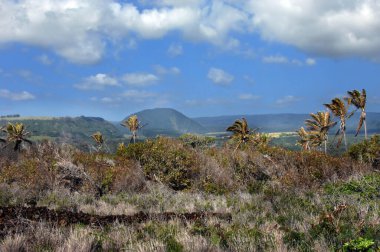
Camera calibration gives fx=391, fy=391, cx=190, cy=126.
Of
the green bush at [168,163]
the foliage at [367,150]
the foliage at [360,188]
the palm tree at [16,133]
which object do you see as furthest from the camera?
the palm tree at [16,133]

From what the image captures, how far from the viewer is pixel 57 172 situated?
17625mm

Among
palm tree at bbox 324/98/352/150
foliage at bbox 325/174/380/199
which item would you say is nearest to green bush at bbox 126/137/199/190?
foliage at bbox 325/174/380/199

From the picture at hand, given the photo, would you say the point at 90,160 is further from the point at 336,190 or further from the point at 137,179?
the point at 336,190

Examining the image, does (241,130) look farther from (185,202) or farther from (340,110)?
(185,202)

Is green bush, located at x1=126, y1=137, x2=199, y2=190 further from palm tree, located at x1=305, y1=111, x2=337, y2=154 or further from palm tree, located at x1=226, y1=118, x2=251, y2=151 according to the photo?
palm tree, located at x1=305, y1=111, x2=337, y2=154

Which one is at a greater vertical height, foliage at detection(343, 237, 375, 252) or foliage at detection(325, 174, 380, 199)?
foliage at detection(343, 237, 375, 252)

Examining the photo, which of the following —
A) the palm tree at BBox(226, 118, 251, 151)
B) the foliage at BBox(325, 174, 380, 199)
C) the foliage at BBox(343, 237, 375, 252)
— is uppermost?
the palm tree at BBox(226, 118, 251, 151)

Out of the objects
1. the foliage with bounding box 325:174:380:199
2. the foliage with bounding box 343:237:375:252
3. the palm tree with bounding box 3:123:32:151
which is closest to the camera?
the foliage with bounding box 343:237:375:252

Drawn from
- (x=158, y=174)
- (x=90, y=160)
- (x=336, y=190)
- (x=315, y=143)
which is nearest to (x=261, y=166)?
(x=158, y=174)

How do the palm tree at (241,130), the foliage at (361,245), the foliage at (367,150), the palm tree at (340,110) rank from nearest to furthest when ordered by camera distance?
1. the foliage at (361,245)
2. the foliage at (367,150)
3. the palm tree at (340,110)
4. the palm tree at (241,130)

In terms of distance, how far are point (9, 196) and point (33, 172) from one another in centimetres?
394

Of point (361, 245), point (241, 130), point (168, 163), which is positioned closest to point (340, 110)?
point (241, 130)

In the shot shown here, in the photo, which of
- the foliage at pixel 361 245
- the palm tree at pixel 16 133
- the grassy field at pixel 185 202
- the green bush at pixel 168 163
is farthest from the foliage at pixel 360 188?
the palm tree at pixel 16 133

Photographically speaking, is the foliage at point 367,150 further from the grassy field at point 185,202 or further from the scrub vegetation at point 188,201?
the grassy field at point 185,202
